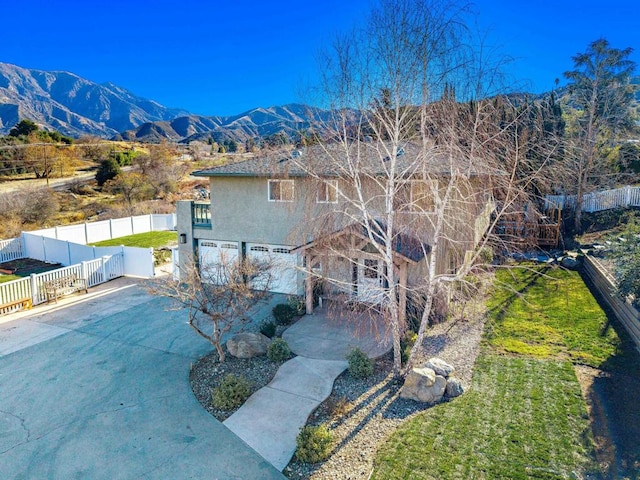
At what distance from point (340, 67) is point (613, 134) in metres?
29.5

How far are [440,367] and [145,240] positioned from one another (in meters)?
25.6

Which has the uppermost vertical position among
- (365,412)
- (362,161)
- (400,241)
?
(362,161)

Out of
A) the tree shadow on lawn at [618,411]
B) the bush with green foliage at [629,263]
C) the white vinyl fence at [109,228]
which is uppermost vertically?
the bush with green foliage at [629,263]

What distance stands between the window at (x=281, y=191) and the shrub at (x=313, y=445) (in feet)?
32.3

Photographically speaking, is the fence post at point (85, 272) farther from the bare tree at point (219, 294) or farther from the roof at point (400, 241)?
the roof at point (400, 241)

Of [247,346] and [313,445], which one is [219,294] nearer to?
[247,346]

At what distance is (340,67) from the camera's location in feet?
29.2

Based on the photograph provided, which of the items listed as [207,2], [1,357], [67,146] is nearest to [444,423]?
[1,357]

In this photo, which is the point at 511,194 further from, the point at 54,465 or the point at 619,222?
the point at 619,222

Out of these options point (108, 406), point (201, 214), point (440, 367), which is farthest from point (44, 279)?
point (440, 367)

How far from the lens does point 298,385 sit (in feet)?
32.1

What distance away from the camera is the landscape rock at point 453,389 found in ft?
30.0

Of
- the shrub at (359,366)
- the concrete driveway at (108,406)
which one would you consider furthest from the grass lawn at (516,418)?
the concrete driveway at (108,406)

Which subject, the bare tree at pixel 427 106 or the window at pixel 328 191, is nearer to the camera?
the bare tree at pixel 427 106
